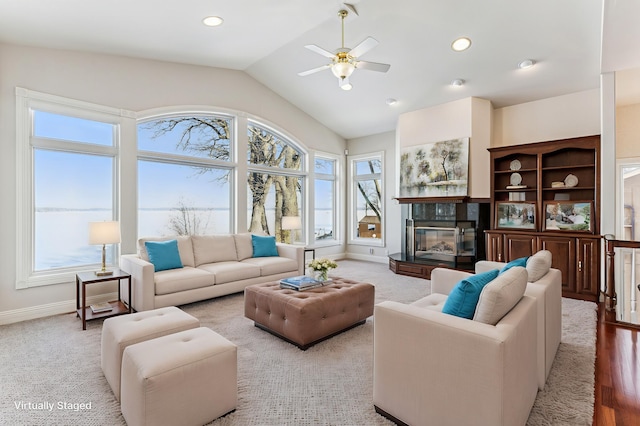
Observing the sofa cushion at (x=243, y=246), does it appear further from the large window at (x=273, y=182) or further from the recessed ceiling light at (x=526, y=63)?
the recessed ceiling light at (x=526, y=63)

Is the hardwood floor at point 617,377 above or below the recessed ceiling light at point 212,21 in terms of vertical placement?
below

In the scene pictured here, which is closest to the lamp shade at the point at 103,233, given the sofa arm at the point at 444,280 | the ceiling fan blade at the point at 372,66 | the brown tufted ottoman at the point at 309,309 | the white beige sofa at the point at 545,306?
the brown tufted ottoman at the point at 309,309

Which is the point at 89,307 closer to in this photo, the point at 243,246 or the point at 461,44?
the point at 243,246

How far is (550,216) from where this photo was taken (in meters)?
4.73

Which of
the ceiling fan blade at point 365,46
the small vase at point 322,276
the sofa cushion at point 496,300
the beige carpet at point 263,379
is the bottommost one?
the beige carpet at point 263,379

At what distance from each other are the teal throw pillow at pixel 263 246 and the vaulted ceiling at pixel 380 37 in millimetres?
2829

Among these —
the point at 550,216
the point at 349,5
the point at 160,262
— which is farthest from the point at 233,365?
the point at 550,216

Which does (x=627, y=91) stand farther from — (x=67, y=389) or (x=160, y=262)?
(x=67, y=389)

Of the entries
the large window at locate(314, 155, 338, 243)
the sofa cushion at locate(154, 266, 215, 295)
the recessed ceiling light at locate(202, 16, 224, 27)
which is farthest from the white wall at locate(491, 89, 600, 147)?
the sofa cushion at locate(154, 266, 215, 295)

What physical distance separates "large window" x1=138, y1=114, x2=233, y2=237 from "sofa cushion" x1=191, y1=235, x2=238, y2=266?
2.07 feet

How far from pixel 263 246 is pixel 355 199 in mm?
3266

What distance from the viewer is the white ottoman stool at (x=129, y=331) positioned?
208 cm

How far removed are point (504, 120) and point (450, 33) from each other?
2.19 meters

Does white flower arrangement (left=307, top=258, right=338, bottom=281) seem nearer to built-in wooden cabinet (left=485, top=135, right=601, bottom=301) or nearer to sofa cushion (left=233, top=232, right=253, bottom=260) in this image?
sofa cushion (left=233, top=232, right=253, bottom=260)
